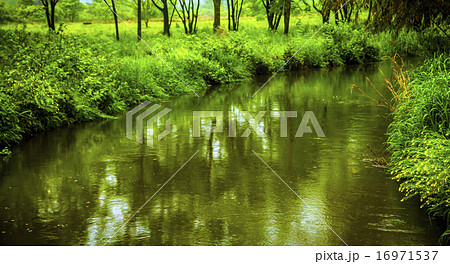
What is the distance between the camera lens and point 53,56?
1440 cm

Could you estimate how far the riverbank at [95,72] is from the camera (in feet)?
39.3

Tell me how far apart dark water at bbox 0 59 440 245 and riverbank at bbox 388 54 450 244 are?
24 cm

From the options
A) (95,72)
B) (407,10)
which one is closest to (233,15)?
(95,72)

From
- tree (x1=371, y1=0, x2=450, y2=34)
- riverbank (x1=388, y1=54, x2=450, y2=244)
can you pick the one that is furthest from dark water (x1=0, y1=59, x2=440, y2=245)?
tree (x1=371, y1=0, x2=450, y2=34)

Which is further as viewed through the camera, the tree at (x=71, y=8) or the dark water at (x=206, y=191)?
the tree at (x=71, y=8)

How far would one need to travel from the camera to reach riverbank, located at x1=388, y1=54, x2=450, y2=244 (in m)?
6.38

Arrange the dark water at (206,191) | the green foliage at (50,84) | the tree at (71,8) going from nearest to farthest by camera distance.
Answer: the dark water at (206,191)
the green foliage at (50,84)
the tree at (71,8)

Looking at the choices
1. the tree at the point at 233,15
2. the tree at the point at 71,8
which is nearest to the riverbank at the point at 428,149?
the tree at the point at 233,15

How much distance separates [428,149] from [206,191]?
2893 millimetres

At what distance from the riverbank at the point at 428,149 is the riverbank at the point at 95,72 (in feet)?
10.6

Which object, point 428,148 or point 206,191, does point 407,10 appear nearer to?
point 428,148

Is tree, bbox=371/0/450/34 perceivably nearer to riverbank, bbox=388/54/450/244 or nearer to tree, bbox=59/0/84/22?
riverbank, bbox=388/54/450/244

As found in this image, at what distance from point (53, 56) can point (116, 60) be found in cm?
264

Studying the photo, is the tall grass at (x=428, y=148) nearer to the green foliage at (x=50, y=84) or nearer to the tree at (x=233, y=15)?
the green foliage at (x=50, y=84)
